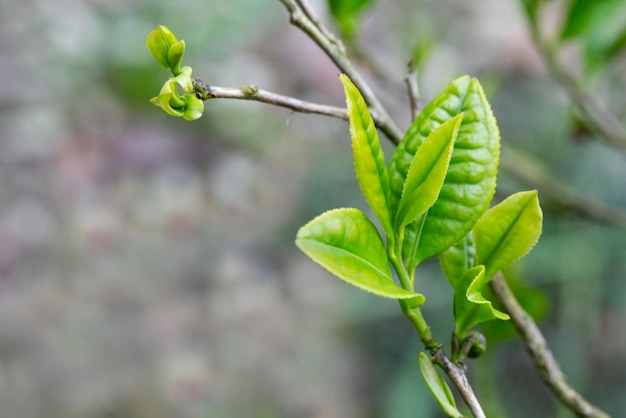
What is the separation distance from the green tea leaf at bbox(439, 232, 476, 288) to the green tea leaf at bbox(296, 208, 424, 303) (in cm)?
6

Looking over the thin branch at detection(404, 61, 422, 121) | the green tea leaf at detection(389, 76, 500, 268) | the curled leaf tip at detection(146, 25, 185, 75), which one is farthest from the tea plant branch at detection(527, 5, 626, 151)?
the curled leaf tip at detection(146, 25, 185, 75)

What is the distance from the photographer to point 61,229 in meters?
2.50

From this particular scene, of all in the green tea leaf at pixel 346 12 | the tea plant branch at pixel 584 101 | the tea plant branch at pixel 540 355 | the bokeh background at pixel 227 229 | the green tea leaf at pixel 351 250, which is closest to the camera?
the green tea leaf at pixel 351 250

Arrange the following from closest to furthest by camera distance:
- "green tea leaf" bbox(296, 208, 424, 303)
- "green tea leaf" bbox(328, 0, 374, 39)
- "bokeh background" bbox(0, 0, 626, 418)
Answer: "green tea leaf" bbox(296, 208, 424, 303), "green tea leaf" bbox(328, 0, 374, 39), "bokeh background" bbox(0, 0, 626, 418)

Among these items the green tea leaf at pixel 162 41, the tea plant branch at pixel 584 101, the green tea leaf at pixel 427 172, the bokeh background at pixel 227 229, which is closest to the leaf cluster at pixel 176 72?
the green tea leaf at pixel 162 41

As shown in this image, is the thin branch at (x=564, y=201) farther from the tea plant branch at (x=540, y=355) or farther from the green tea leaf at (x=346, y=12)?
the tea plant branch at (x=540, y=355)

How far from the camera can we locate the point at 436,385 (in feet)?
1.24

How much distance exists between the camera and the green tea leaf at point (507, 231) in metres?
0.40

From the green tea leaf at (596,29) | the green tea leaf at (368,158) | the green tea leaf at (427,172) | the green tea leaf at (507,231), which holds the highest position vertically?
the green tea leaf at (596,29)

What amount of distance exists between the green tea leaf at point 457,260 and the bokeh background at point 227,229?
1.21 metres

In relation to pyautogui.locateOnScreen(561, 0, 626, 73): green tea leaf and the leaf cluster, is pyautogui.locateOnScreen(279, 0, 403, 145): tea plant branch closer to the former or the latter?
the leaf cluster

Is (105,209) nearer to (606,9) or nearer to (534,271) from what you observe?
(534,271)

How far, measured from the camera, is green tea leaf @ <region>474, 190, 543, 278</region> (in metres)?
0.40

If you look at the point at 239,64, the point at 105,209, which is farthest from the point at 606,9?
the point at 239,64
